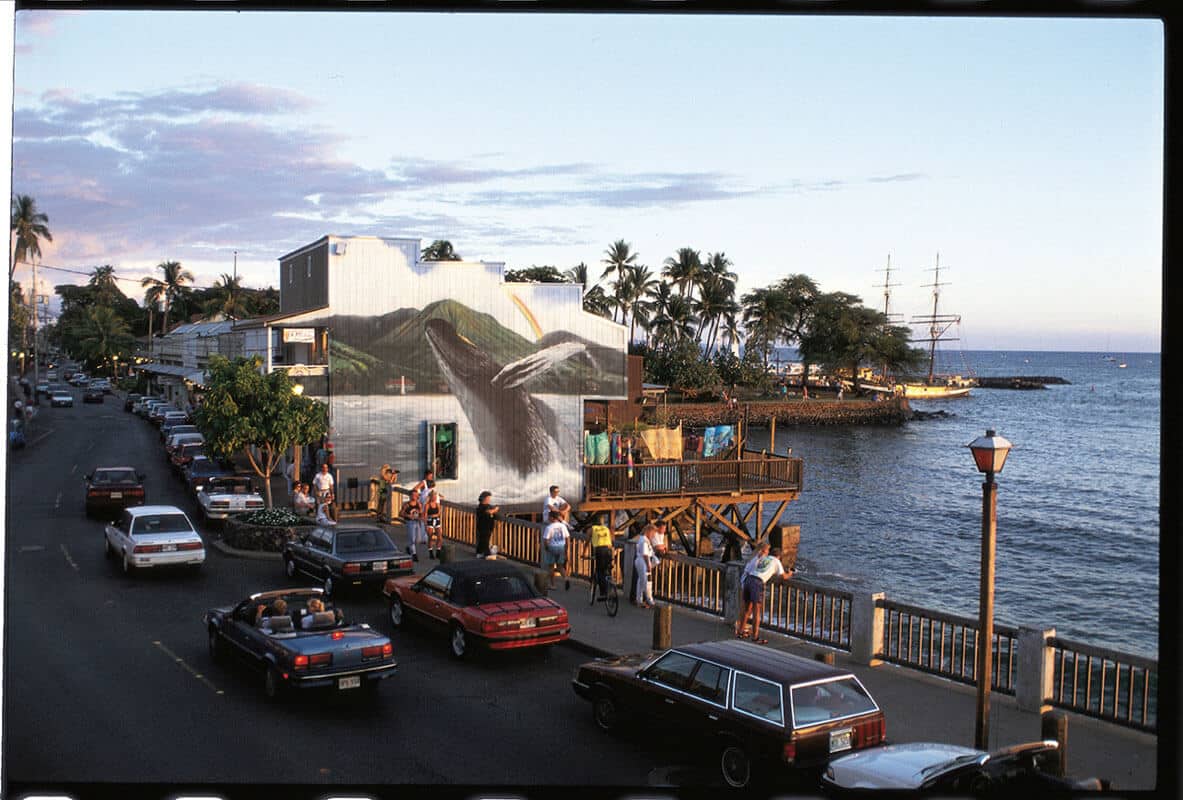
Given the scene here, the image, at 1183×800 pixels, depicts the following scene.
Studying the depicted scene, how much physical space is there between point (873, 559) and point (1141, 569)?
11.2 metres

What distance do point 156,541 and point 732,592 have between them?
37.8 ft

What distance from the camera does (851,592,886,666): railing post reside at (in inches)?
560

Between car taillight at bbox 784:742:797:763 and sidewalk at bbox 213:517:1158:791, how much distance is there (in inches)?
95.1

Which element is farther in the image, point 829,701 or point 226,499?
point 226,499

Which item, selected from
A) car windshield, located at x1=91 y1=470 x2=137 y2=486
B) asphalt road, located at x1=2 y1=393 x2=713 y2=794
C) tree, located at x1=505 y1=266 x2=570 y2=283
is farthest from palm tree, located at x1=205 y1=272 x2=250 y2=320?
asphalt road, located at x1=2 y1=393 x2=713 y2=794

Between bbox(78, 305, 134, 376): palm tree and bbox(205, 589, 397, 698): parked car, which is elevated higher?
bbox(78, 305, 134, 376): palm tree

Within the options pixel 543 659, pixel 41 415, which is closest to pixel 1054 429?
pixel 41 415

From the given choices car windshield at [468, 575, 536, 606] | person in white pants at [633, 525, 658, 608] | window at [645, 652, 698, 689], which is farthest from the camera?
person in white pants at [633, 525, 658, 608]

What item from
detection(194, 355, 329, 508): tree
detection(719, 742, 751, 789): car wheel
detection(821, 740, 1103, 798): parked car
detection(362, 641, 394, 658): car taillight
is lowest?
detection(719, 742, 751, 789): car wheel

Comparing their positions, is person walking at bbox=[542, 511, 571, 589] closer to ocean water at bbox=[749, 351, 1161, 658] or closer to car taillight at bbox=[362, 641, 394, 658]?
car taillight at bbox=[362, 641, 394, 658]

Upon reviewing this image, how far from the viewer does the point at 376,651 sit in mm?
12672

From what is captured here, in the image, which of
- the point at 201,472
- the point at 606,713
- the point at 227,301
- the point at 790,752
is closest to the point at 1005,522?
the point at 201,472

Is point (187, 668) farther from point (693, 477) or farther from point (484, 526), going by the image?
point (693, 477)

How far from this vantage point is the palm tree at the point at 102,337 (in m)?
102
